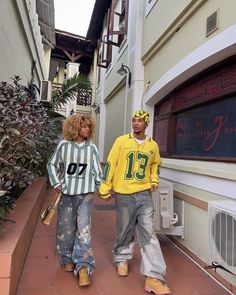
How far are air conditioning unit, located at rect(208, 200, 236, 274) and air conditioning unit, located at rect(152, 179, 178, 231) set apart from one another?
4.03ft

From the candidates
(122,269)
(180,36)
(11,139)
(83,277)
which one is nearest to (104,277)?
(122,269)

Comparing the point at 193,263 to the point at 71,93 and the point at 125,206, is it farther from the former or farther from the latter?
the point at 71,93

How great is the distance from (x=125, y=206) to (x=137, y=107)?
3.93 meters

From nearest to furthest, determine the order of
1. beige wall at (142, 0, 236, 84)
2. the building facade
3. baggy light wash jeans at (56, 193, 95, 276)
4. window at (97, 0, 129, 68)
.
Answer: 1. baggy light wash jeans at (56, 193, 95, 276)
2. beige wall at (142, 0, 236, 84)
3. the building facade
4. window at (97, 0, 129, 68)

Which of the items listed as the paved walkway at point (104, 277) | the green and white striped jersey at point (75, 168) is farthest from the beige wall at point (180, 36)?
the paved walkway at point (104, 277)

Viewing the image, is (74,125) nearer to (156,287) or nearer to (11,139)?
(11,139)

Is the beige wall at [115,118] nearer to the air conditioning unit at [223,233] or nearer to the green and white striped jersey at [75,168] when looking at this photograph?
the green and white striped jersey at [75,168]

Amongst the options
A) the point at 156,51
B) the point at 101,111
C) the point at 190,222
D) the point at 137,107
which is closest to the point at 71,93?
the point at 137,107

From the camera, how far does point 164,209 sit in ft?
14.1

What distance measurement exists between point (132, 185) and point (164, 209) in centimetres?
111

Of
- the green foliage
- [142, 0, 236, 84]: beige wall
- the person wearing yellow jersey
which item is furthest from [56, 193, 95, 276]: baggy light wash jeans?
[142, 0, 236, 84]: beige wall

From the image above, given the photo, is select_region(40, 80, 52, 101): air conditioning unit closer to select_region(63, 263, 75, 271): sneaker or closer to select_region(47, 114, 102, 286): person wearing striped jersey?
select_region(47, 114, 102, 286): person wearing striped jersey

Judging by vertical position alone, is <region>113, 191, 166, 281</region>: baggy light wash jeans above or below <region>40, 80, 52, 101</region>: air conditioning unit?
below

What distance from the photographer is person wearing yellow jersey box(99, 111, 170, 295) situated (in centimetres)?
337
